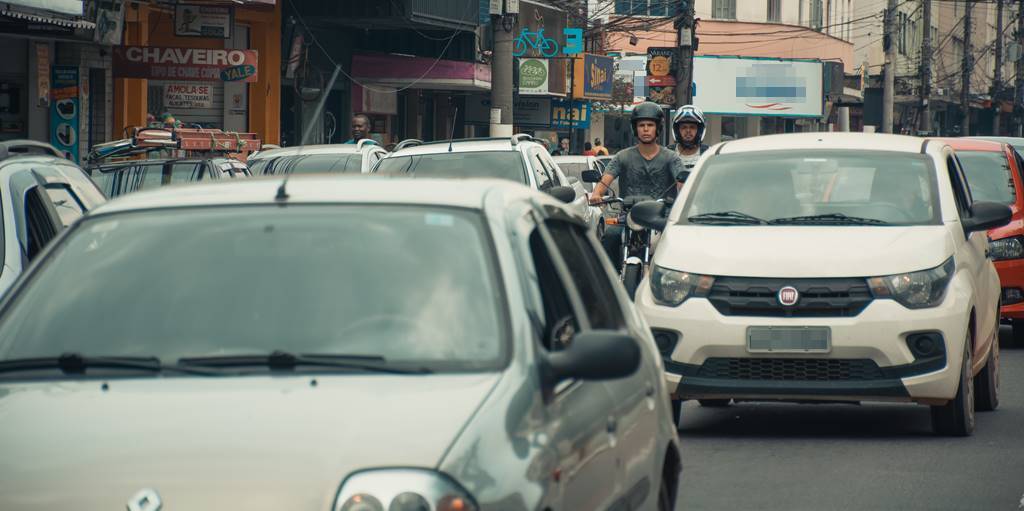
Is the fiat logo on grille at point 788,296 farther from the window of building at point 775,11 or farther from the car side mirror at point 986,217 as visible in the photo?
the window of building at point 775,11

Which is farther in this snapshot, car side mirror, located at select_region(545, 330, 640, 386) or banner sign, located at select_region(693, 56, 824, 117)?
banner sign, located at select_region(693, 56, 824, 117)

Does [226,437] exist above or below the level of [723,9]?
below

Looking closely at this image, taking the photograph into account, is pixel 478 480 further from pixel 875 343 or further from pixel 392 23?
pixel 392 23

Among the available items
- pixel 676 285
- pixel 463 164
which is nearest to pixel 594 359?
pixel 676 285

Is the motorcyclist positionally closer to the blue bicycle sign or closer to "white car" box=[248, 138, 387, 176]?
"white car" box=[248, 138, 387, 176]

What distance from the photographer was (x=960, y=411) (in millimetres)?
9438

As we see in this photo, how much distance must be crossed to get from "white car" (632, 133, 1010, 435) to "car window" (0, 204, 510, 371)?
4.64 meters

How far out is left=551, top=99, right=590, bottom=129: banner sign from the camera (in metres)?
47.9

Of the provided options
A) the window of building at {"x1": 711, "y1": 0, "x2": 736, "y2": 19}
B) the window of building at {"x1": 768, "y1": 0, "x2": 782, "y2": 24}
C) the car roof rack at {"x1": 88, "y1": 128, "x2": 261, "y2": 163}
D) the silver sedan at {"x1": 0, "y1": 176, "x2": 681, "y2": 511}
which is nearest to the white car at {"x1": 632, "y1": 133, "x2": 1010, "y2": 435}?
the silver sedan at {"x1": 0, "y1": 176, "x2": 681, "y2": 511}

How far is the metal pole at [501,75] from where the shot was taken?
96.1ft

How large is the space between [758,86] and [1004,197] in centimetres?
5593

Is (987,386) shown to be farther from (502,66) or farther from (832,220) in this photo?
(502,66)

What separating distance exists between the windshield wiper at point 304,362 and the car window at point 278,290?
1.4 inches

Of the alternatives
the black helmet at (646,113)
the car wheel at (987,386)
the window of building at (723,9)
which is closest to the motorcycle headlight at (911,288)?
the car wheel at (987,386)
